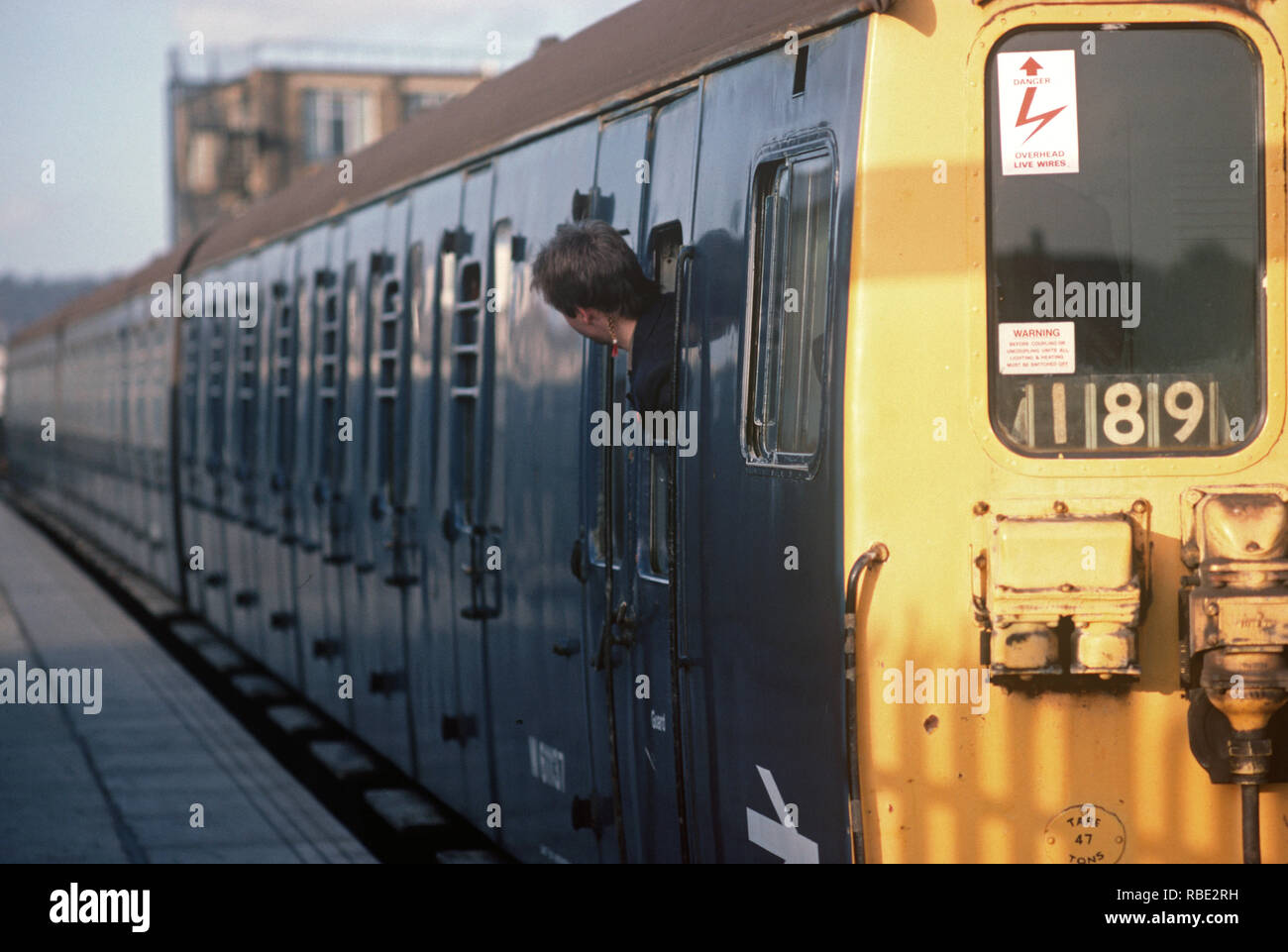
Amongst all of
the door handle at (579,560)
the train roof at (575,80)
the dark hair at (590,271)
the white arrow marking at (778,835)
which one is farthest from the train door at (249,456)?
the white arrow marking at (778,835)

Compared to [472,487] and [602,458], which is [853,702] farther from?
[472,487]

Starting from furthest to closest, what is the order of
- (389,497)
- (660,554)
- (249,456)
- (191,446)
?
(191,446)
(249,456)
(389,497)
(660,554)

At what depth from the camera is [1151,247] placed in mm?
4250

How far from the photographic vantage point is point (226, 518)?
15.1 m

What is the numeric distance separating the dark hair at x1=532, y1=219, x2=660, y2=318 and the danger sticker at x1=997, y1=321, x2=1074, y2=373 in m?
1.46

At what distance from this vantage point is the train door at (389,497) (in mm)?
9055

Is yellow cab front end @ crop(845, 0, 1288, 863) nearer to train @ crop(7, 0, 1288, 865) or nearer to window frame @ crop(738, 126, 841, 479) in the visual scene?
train @ crop(7, 0, 1288, 865)

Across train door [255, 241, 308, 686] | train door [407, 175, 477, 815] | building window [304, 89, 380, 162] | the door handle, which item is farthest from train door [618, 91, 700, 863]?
building window [304, 89, 380, 162]

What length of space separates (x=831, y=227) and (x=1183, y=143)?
800 mm

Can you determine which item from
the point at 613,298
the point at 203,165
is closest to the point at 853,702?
the point at 613,298

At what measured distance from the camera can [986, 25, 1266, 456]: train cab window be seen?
424 centimetres

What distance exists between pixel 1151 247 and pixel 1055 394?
15.0 inches
